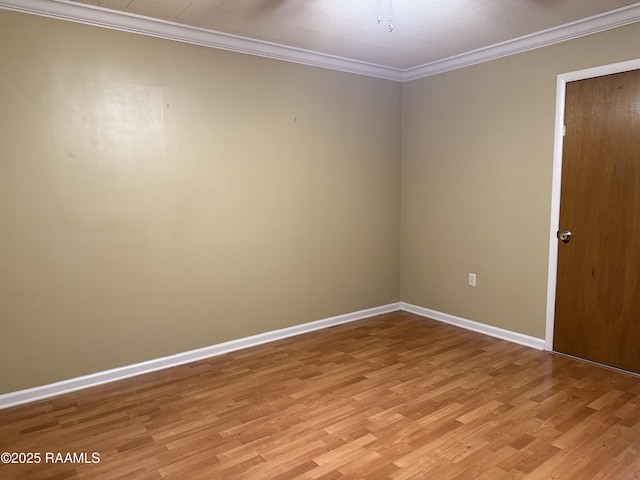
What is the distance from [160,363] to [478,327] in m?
2.70

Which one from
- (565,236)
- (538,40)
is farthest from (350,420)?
(538,40)

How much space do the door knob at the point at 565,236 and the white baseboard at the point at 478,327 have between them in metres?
0.82

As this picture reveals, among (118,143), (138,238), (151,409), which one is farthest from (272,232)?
(151,409)

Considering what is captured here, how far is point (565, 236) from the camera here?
338 centimetres

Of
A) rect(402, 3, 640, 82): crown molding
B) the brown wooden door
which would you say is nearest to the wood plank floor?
the brown wooden door

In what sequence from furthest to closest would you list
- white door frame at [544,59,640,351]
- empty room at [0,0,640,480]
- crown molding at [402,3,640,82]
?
white door frame at [544,59,640,351] → crown molding at [402,3,640,82] → empty room at [0,0,640,480]

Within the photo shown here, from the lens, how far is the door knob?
11.0 ft

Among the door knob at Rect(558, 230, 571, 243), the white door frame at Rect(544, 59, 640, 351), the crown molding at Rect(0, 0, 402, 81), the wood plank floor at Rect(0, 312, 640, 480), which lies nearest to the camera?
the wood plank floor at Rect(0, 312, 640, 480)

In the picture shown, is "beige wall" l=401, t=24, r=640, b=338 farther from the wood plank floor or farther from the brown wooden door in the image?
the wood plank floor

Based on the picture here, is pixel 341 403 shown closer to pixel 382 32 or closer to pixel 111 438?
pixel 111 438

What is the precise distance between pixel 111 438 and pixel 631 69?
389 centimetres

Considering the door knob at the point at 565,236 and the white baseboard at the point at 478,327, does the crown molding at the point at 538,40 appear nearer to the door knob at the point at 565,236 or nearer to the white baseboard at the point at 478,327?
the door knob at the point at 565,236

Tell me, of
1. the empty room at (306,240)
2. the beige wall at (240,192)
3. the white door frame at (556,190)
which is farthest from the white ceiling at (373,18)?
A: the white door frame at (556,190)

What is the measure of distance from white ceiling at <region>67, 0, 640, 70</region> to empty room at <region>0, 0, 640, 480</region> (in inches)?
0.9
